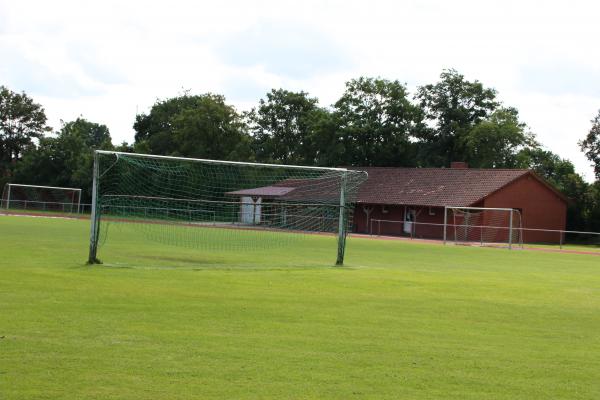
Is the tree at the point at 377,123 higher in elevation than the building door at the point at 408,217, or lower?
higher

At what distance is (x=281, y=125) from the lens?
81188mm

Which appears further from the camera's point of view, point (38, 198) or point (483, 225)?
point (38, 198)

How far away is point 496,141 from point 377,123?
34.8 feet

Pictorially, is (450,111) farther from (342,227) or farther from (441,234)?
(342,227)

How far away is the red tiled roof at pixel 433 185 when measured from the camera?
52.1 metres

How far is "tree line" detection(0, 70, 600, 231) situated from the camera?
216 ft

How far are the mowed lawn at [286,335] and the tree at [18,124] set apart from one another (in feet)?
259

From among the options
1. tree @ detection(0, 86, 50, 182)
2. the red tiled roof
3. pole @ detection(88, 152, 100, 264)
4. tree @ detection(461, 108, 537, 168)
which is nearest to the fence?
the red tiled roof

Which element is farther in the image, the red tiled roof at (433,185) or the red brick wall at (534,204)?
the red tiled roof at (433,185)

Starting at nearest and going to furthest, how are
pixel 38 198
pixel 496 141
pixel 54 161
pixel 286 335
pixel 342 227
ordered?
pixel 286 335 < pixel 342 227 < pixel 496 141 < pixel 38 198 < pixel 54 161

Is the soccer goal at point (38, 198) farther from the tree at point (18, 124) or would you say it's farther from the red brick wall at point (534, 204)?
the red brick wall at point (534, 204)

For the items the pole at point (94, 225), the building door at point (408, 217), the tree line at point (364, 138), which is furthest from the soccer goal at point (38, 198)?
the pole at point (94, 225)

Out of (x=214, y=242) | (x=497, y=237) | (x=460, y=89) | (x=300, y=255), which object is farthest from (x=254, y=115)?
(x=300, y=255)

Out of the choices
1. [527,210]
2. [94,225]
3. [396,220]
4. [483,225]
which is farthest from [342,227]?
[396,220]
